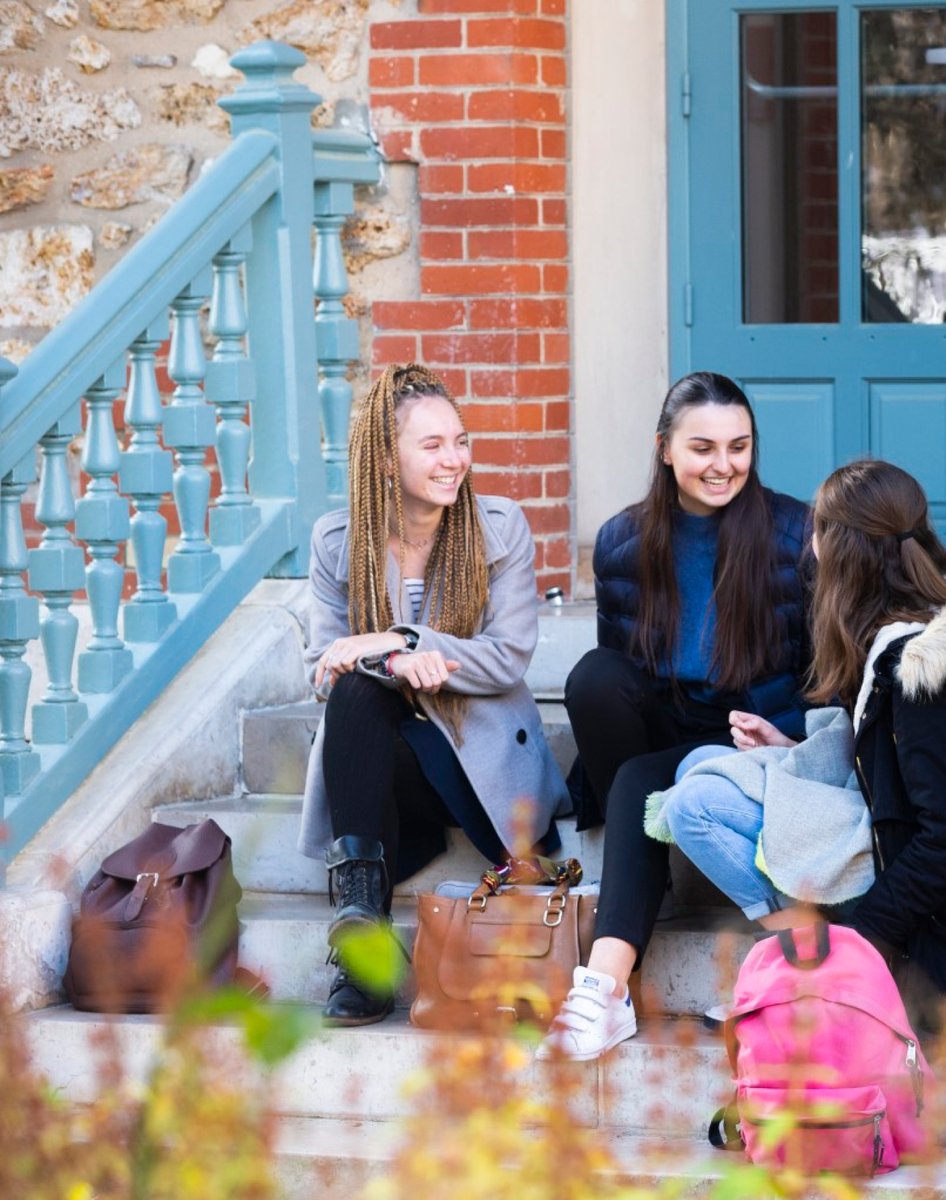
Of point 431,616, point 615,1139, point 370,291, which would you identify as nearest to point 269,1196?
point 615,1139

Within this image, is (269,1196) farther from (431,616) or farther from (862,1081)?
(431,616)

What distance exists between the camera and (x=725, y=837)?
360 cm

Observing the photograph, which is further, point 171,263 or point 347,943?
point 171,263

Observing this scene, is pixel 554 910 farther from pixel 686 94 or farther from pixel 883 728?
pixel 686 94

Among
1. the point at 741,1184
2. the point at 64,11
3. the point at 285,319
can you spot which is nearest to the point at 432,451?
the point at 285,319

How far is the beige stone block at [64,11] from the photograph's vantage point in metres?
5.45

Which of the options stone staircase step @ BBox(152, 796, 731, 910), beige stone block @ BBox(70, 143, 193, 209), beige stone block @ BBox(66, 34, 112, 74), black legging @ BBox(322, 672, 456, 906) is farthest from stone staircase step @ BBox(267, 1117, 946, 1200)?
beige stone block @ BBox(66, 34, 112, 74)

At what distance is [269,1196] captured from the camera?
159cm

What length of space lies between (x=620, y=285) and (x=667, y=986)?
2.23m

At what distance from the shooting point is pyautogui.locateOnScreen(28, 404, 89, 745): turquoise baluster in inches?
171

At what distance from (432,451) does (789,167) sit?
5.48 ft

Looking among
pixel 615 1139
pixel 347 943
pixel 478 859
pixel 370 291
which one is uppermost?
pixel 370 291

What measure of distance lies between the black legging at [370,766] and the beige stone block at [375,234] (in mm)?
1612

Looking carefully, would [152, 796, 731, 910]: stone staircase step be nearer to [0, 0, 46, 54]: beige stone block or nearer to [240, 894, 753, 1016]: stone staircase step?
[240, 894, 753, 1016]: stone staircase step
